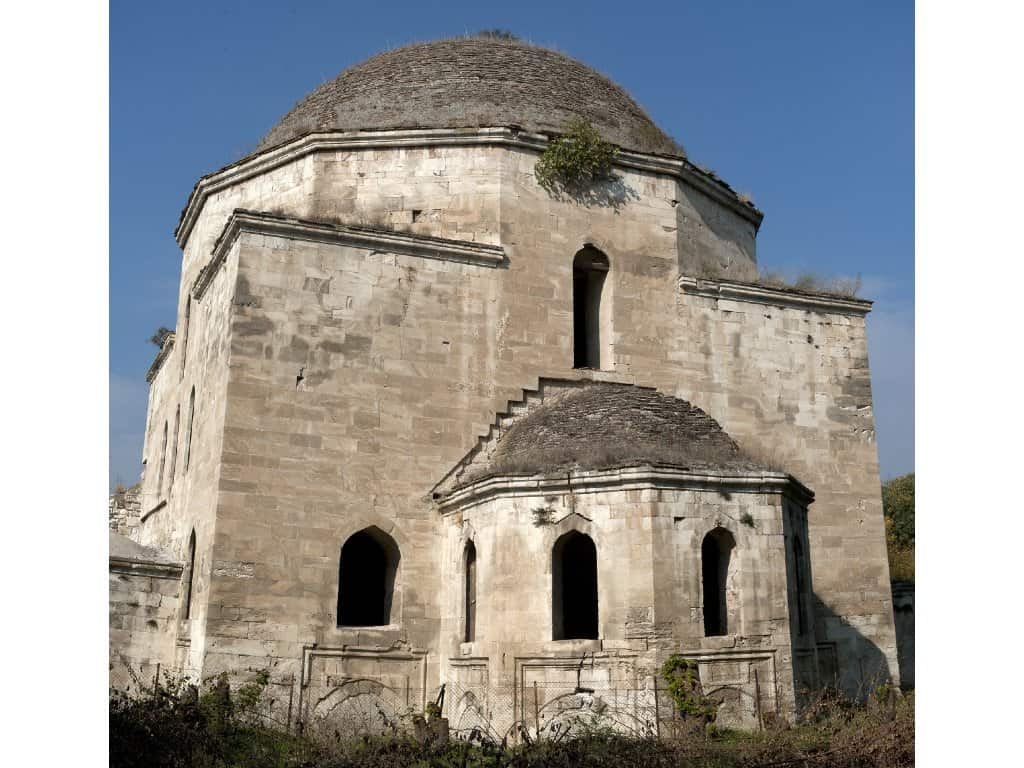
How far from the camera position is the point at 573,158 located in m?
16.2

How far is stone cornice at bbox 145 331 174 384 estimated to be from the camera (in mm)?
20625

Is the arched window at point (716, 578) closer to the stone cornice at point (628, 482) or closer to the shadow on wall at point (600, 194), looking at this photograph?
the stone cornice at point (628, 482)

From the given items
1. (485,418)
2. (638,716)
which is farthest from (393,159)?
(638,716)

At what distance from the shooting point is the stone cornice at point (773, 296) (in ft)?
54.0

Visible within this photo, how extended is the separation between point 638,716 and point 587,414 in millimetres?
4085

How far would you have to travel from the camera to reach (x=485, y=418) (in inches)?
589

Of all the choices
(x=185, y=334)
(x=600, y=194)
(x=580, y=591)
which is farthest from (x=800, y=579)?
(x=185, y=334)

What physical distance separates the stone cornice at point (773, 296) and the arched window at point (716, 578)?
195 inches

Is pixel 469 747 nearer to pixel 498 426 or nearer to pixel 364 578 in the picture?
pixel 364 578

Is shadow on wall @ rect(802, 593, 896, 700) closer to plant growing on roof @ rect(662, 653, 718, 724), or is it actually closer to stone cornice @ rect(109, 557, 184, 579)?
plant growing on roof @ rect(662, 653, 718, 724)

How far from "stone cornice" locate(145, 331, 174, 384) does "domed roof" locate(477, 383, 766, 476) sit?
878 centimetres

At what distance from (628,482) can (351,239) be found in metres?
5.45

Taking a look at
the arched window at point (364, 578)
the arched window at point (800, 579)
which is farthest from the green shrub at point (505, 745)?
the arched window at point (364, 578)
